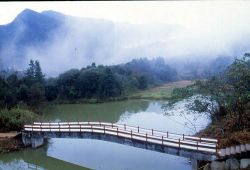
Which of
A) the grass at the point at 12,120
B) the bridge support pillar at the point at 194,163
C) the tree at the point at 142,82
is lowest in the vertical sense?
the bridge support pillar at the point at 194,163

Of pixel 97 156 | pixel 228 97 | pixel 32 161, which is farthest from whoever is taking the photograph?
pixel 32 161

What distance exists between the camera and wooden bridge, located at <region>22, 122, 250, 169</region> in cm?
1588

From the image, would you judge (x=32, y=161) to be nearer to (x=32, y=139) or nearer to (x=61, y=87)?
(x=32, y=139)

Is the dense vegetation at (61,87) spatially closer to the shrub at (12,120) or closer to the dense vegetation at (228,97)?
the shrub at (12,120)

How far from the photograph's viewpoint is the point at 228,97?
19.2 metres

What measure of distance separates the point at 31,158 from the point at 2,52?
107 m

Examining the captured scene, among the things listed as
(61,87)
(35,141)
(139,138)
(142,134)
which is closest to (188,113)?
(142,134)

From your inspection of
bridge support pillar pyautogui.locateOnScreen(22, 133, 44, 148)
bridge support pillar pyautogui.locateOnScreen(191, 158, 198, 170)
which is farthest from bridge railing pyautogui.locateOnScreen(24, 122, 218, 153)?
bridge support pillar pyautogui.locateOnScreen(191, 158, 198, 170)

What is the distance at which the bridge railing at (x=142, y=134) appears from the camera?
16.4 m

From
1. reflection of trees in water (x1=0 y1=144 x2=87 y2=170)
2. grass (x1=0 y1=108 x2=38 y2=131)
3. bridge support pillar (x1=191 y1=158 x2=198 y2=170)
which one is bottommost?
reflection of trees in water (x1=0 y1=144 x2=87 y2=170)

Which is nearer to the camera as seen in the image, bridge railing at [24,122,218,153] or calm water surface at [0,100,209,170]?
bridge railing at [24,122,218,153]

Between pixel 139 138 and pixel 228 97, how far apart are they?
5.39m

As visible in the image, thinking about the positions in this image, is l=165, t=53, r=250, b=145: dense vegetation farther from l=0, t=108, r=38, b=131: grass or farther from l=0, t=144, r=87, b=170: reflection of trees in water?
l=0, t=108, r=38, b=131: grass

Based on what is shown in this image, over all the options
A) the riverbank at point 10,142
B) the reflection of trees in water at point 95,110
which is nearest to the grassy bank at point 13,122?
the riverbank at point 10,142
